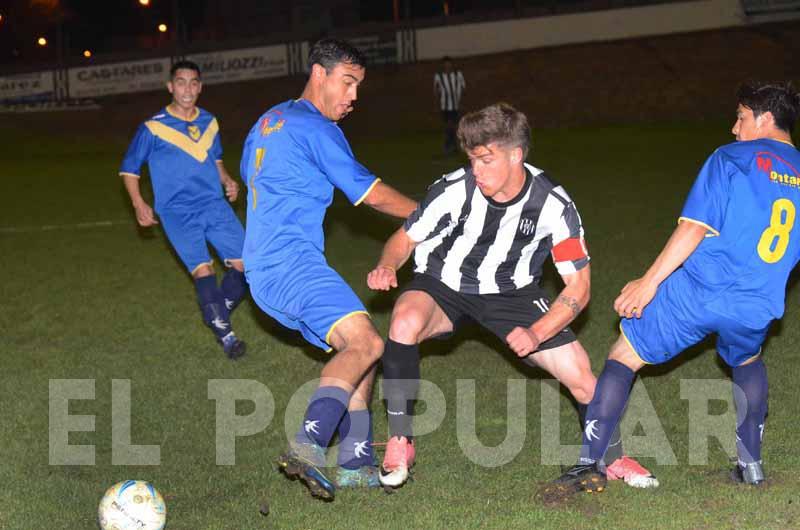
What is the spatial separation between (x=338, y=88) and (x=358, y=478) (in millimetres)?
1887

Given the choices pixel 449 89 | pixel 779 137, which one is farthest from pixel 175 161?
pixel 449 89

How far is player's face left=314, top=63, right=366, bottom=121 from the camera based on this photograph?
15.7 ft

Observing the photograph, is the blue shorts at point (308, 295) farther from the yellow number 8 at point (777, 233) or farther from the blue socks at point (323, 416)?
the yellow number 8 at point (777, 233)

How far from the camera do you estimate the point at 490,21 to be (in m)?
34.0

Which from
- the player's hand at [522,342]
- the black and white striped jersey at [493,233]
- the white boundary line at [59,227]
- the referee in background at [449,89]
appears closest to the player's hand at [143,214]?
the black and white striped jersey at [493,233]

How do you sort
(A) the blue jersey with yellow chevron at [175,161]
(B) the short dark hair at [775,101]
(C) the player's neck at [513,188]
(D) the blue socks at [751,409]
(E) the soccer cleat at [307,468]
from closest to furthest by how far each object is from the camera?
(E) the soccer cleat at [307,468]
(B) the short dark hair at [775,101]
(D) the blue socks at [751,409]
(C) the player's neck at [513,188]
(A) the blue jersey with yellow chevron at [175,161]

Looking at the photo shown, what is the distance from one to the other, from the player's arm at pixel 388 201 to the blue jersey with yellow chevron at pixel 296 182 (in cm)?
4

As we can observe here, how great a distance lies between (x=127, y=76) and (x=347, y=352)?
33.9 m

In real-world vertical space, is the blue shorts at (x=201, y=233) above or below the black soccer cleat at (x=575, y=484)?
above

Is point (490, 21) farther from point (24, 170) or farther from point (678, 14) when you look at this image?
point (24, 170)

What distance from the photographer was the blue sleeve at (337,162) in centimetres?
466

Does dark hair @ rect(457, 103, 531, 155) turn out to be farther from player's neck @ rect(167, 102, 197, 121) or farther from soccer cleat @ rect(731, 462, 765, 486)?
player's neck @ rect(167, 102, 197, 121)

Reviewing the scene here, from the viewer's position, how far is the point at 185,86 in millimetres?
7793

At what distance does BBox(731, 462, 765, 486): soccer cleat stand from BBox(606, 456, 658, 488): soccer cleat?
1.26 feet
